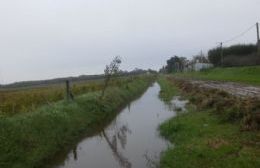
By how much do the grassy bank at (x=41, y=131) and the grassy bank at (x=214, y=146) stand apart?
12.5 ft

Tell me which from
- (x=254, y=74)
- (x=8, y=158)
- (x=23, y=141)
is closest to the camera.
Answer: (x=8, y=158)

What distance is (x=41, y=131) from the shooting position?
44.6 feet

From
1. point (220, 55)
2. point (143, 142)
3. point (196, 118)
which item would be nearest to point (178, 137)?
point (143, 142)

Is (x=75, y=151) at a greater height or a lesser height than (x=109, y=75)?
lesser

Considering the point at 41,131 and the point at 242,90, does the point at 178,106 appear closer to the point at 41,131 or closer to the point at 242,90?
the point at 242,90

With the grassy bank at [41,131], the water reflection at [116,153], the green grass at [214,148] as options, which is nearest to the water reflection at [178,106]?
the grassy bank at [41,131]

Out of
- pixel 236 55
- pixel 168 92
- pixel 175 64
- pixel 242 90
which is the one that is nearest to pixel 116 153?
pixel 242 90

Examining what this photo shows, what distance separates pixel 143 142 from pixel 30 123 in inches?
159

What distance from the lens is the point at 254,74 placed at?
130 feet

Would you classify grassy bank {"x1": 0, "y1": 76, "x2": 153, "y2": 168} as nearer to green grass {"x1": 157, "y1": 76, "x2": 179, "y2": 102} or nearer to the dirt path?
the dirt path

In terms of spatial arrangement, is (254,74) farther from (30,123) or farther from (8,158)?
(8,158)

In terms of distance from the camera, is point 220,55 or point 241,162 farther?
point 220,55

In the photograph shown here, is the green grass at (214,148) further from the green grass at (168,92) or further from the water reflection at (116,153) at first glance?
the green grass at (168,92)

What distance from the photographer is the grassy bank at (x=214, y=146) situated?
887 cm
